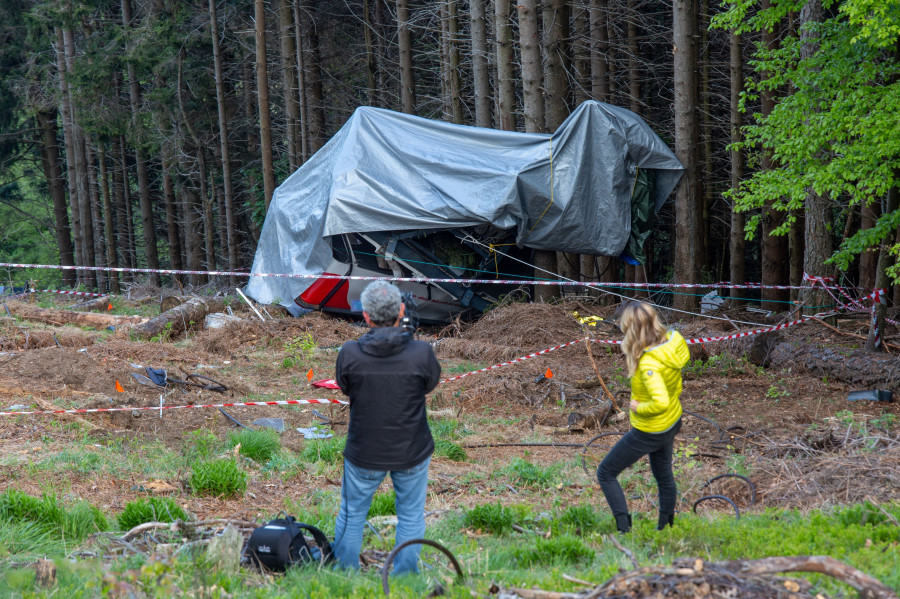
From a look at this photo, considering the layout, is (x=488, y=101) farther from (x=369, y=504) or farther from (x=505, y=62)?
(x=369, y=504)

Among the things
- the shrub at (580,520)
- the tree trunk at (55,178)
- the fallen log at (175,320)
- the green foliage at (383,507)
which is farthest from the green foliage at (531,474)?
the tree trunk at (55,178)

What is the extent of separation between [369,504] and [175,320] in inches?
371

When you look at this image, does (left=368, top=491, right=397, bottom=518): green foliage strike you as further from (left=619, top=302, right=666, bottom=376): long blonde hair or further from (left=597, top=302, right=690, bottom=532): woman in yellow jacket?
(left=619, top=302, right=666, bottom=376): long blonde hair

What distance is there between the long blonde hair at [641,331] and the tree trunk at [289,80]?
17186mm

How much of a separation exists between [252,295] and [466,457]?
338 inches

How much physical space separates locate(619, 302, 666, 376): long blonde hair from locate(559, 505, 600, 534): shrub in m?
1.02

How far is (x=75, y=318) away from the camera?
527 inches

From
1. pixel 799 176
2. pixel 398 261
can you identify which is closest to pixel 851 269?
pixel 799 176

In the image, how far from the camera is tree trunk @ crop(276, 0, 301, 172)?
781 inches

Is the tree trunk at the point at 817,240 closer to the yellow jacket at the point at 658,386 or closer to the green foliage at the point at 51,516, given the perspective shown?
the yellow jacket at the point at 658,386

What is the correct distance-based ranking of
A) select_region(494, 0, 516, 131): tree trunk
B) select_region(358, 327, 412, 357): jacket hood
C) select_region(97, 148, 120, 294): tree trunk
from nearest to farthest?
select_region(358, 327, 412, 357): jacket hood < select_region(494, 0, 516, 131): tree trunk < select_region(97, 148, 120, 294): tree trunk

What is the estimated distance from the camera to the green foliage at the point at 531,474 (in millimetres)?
5988

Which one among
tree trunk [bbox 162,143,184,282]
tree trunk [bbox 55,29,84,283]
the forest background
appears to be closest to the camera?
the forest background

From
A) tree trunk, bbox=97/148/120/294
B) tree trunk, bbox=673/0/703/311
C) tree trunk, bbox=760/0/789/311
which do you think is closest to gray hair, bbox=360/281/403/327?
tree trunk, bbox=673/0/703/311
